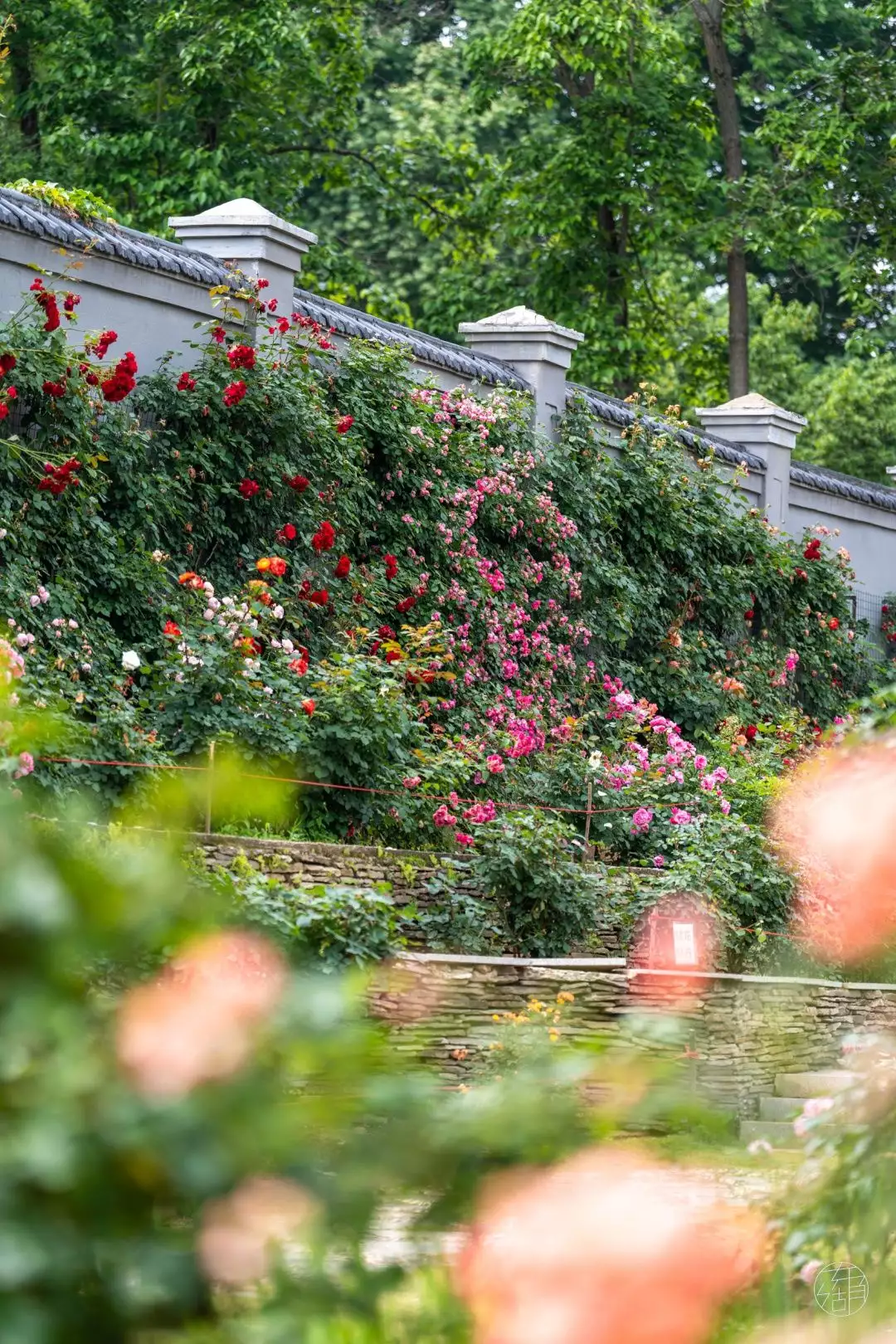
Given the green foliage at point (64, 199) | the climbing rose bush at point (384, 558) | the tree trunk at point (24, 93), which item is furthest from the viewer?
the tree trunk at point (24, 93)

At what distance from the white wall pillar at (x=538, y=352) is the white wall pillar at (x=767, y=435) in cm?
236

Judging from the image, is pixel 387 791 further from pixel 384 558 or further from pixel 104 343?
pixel 104 343

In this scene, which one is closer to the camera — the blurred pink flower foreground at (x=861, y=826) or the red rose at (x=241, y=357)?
the blurred pink flower foreground at (x=861, y=826)

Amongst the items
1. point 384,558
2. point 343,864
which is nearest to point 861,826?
point 343,864

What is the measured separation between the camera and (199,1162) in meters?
1.10

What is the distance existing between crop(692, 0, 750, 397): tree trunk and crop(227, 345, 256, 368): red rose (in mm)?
10736

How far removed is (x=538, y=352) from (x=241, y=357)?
3.37m

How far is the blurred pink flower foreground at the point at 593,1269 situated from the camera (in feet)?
3.95

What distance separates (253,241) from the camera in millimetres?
9859

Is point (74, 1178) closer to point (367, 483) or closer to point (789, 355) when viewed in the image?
point (367, 483)

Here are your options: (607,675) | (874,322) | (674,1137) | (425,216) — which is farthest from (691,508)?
(874,322)

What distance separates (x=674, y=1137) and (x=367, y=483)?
309 inches

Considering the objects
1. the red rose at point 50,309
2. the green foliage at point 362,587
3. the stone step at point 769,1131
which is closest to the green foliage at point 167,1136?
the green foliage at point 362,587

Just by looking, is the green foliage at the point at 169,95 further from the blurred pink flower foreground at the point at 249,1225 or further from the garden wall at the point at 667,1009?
the blurred pink flower foreground at the point at 249,1225
